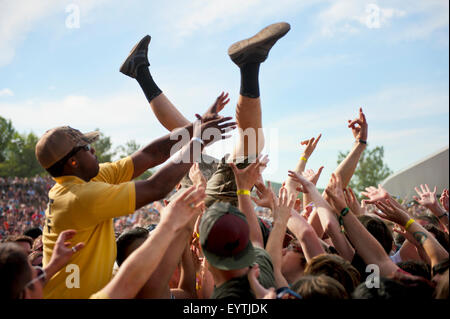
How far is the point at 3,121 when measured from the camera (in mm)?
47469

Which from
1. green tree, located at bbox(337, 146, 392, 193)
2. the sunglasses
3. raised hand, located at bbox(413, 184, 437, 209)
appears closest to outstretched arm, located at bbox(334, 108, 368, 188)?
raised hand, located at bbox(413, 184, 437, 209)

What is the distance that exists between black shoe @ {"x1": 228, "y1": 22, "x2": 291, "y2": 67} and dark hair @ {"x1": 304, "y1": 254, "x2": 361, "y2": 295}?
176cm

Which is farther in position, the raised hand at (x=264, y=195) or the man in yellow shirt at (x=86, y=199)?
the raised hand at (x=264, y=195)

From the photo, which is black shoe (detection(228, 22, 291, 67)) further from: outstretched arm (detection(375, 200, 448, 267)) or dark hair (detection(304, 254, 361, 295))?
dark hair (detection(304, 254, 361, 295))

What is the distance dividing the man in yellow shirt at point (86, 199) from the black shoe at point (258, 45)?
928 mm

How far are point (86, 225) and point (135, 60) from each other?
2.25m

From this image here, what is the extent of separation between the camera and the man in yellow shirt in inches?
87.1

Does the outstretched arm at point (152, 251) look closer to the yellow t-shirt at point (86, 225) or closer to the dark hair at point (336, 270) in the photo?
the yellow t-shirt at point (86, 225)

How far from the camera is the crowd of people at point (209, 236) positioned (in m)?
1.87

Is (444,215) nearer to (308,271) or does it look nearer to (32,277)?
(308,271)

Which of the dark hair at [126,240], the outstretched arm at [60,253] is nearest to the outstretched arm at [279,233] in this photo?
the dark hair at [126,240]

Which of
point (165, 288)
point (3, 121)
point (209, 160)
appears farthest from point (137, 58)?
point (3, 121)
